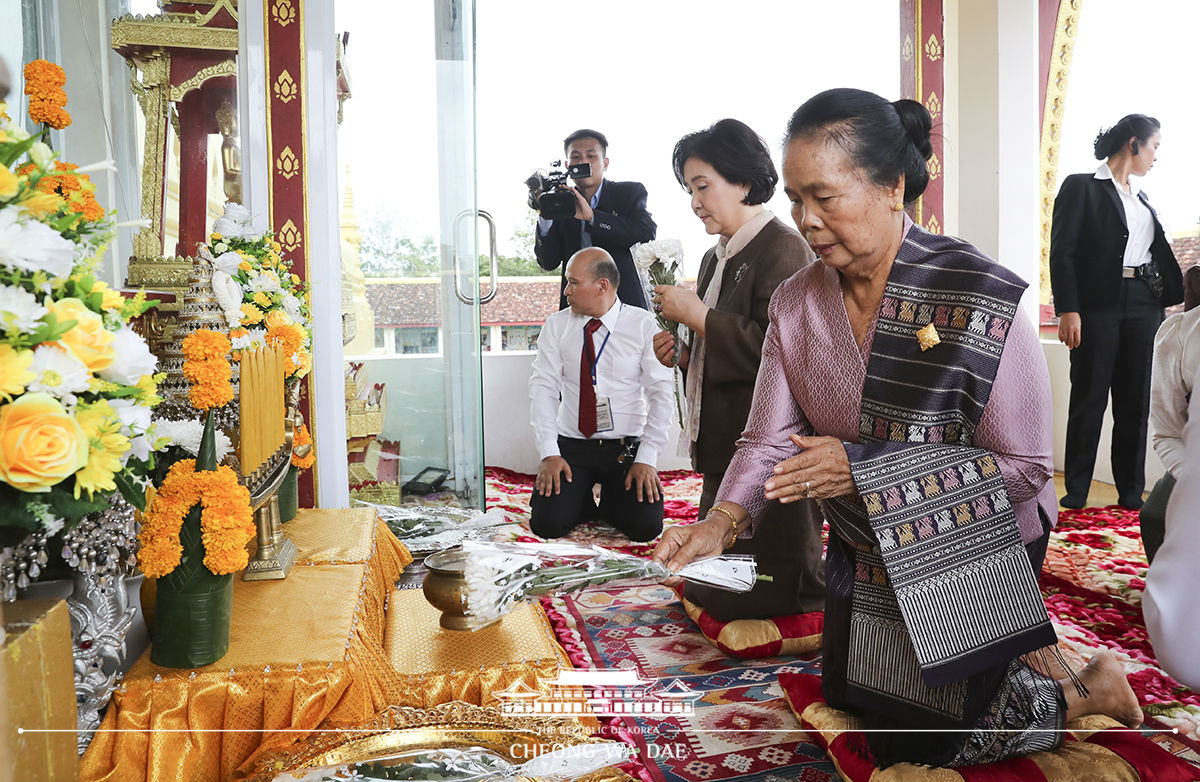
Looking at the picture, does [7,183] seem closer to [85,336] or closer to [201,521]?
[85,336]

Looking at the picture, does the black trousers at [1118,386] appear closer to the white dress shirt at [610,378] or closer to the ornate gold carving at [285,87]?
the white dress shirt at [610,378]

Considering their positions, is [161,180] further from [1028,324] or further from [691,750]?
[1028,324]

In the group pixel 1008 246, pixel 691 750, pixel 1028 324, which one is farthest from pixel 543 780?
pixel 1008 246

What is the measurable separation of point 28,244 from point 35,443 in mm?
199

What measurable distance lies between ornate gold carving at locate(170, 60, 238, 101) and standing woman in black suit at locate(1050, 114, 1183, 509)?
363 cm

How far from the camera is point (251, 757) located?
1.38m

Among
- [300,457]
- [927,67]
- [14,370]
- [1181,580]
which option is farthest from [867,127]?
[927,67]

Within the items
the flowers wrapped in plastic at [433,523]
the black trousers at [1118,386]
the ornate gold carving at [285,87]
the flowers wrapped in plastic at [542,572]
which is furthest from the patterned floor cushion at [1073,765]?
the ornate gold carving at [285,87]

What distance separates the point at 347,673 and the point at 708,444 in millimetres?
1383

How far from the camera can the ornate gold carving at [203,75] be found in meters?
2.64

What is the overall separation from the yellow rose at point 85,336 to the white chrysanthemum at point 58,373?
1 centimetres

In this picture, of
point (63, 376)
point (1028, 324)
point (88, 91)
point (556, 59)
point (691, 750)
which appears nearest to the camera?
point (63, 376)

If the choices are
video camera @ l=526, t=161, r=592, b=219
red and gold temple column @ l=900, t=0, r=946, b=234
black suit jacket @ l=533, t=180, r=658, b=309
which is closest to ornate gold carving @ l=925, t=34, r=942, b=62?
red and gold temple column @ l=900, t=0, r=946, b=234

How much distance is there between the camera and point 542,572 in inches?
47.9
